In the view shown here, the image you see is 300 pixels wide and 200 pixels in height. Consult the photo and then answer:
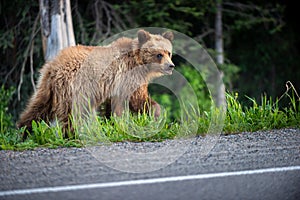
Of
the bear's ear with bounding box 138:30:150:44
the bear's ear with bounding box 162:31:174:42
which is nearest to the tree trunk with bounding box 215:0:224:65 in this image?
the bear's ear with bounding box 162:31:174:42

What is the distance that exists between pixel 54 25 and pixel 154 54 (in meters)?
2.35

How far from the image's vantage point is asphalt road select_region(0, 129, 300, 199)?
12.1ft

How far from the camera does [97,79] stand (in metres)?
6.90

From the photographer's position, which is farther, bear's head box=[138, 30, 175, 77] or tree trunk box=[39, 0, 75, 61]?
tree trunk box=[39, 0, 75, 61]

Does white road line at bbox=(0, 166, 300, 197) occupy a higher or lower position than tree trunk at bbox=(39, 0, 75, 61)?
lower

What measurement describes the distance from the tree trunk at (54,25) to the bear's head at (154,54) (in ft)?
6.88

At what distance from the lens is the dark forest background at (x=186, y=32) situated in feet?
39.9

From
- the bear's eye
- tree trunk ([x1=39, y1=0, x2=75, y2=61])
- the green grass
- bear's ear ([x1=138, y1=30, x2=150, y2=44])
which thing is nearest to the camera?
the green grass

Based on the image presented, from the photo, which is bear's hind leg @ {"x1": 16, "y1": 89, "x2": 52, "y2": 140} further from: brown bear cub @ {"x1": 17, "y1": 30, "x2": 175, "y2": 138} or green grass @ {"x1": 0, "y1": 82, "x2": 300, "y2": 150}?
green grass @ {"x1": 0, "y1": 82, "x2": 300, "y2": 150}

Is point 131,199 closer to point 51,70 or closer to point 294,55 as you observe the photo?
point 51,70

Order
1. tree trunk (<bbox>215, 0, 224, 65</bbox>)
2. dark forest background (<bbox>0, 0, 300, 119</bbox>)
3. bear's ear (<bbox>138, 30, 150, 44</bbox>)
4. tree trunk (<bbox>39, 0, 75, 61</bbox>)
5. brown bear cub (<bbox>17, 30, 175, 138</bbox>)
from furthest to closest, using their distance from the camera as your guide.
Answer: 1. tree trunk (<bbox>215, 0, 224, 65</bbox>)
2. dark forest background (<bbox>0, 0, 300, 119</bbox>)
3. tree trunk (<bbox>39, 0, 75, 61</bbox>)
4. bear's ear (<bbox>138, 30, 150, 44</bbox>)
5. brown bear cub (<bbox>17, 30, 175, 138</bbox>)

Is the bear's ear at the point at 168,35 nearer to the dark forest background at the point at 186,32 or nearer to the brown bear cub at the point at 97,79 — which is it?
the brown bear cub at the point at 97,79

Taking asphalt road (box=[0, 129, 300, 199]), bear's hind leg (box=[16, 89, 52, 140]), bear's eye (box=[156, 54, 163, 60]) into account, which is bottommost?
asphalt road (box=[0, 129, 300, 199])

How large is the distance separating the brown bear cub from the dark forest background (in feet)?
9.05
